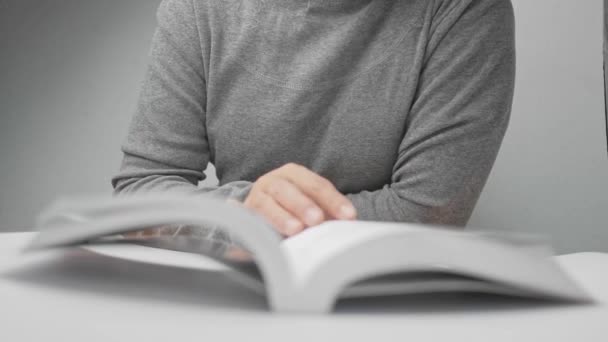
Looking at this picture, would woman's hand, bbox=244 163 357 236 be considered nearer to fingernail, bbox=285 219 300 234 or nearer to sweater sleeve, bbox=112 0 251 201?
fingernail, bbox=285 219 300 234

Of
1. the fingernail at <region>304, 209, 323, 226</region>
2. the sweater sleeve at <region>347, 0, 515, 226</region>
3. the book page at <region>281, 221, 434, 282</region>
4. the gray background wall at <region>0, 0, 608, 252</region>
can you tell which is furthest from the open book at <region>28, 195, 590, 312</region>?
the gray background wall at <region>0, 0, 608, 252</region>

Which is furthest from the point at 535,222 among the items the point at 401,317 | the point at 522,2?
the point at 401,317

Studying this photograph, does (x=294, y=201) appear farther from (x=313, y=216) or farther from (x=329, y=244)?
(x=329, y=244)

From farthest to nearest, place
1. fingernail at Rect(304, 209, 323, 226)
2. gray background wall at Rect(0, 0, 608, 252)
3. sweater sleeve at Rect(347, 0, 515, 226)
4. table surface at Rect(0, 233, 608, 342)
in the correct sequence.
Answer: gray background wall at Rect(0, 0, 608, 252), sweater sleeve at Rect(347, 0, 515, 226), fingernail at Rect(304, 209, 323, 226), table surface at Rect(0, 233, 608, 342)

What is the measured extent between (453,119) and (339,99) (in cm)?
19

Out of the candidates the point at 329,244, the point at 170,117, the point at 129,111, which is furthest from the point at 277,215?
the point at 129,111

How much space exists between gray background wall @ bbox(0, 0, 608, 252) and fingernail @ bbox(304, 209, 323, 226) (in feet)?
3.47

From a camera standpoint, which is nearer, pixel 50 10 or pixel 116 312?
pixel 116 312

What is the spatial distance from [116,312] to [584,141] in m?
1.45

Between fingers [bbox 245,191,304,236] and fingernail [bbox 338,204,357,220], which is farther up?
fingernail [bbox 338,204,357,220]

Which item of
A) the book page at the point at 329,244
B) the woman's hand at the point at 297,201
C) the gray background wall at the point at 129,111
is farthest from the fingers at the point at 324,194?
the gray background wall at the point at 129,111

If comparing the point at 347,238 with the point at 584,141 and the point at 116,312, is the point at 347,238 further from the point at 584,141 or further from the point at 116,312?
the point at 584,141

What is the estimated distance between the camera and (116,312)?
30 cm

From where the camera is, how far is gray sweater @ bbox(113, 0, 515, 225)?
0.95 meters
